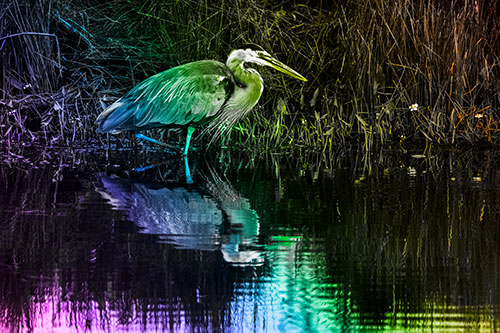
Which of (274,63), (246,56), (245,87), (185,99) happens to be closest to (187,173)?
(185,99)

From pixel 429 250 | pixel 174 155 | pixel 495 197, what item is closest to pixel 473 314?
pixel 429 250

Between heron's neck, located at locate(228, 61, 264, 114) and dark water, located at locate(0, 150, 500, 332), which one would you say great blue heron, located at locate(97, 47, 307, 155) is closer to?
heron's neck, located at locate(228, 61, 264, 114)

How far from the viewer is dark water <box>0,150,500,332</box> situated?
329 cm

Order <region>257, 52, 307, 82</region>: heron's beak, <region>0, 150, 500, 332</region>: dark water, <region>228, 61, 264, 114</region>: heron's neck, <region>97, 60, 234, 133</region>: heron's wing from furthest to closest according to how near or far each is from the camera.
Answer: <region>257, 52, 307, 82</region>: heron's beak
<region>228, 61, 264, 114</region>: heron's neck
<region>97, 60, 234, 133</region>: heron's wing
<region>0, 150, 500, 332</region>: dark water

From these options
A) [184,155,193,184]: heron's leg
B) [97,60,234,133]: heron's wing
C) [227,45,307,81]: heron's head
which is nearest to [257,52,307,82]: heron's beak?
[227,45,307,81]: heron's head

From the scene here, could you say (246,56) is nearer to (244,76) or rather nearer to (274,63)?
(244,76)

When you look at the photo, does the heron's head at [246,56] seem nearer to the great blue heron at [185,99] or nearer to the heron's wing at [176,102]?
the great blue heron at [185,99]

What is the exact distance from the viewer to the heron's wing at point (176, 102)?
7672 millimetres

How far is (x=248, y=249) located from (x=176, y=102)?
3.64 m

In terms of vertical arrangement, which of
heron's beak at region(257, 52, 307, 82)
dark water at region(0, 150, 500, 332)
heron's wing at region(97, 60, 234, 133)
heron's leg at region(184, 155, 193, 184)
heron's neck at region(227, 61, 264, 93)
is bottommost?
dark water at region(0, 150, 500, 332)

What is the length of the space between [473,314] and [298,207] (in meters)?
2.26

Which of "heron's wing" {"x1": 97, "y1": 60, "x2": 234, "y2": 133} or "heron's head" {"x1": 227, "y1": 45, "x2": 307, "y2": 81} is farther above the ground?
"heron's head" {"x1": 227, "y1": 45, "x2": 307, "y2": 81}

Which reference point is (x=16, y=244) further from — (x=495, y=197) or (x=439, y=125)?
(x=439, y=125)

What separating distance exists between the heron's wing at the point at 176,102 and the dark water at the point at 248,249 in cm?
71
